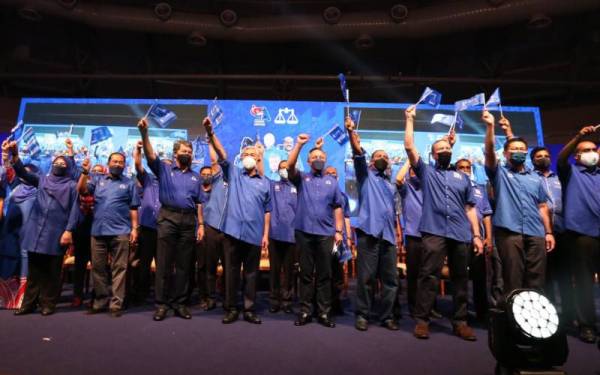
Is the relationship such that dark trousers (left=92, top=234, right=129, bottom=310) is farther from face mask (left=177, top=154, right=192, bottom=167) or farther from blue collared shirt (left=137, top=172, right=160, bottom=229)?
face mask (left=177, top=154, right=192, bottom=167)

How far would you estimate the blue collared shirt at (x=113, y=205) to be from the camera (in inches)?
154

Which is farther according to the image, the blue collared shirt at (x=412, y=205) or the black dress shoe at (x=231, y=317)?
the blue collared shirt at (x=412, y=205)

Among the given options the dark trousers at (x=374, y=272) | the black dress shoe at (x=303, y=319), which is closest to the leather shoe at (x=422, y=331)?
the dark trousers at (x=374, y=272)

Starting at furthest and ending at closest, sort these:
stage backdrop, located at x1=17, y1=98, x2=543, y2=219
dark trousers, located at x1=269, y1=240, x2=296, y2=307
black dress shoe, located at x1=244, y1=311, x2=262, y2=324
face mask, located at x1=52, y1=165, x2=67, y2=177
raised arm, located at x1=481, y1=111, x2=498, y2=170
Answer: stage backdrop, located at x1=17, y1=98, x2=543, y2=219, dark trousers, located at x1=269, y1=240, x2=296, y2=307, face mask, located at x1=52, y1=165, x2=67, y2=177, black dress shoe, located at x1=244, y1=311, x2=262, y2=324, raised arm, located at x1=481, y1=111, x2=498, y2=170

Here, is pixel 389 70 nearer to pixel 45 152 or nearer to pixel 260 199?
pixel 260 199

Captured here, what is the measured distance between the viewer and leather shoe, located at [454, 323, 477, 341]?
122 inches

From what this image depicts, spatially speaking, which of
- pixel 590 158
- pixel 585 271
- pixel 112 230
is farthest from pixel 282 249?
pixel 590 158

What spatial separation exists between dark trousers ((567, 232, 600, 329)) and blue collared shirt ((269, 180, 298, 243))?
9.14ft

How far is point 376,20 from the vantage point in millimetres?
7570

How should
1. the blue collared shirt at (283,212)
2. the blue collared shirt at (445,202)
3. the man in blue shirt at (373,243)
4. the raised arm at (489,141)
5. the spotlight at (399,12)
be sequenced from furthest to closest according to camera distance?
the spotlight at (399,12) < the blue collared shirt at (283,212) < the man in blue shirt at (373,243) < the blue collared shirt at (445,202) < the raised arm at (489,141)

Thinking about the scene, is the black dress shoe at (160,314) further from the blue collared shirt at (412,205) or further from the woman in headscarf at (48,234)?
the blue collared shirt at (412,205)

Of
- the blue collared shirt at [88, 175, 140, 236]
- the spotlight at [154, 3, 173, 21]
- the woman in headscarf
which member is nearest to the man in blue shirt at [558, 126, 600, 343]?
the blue collared shirt at [88, 175, 140, 236]

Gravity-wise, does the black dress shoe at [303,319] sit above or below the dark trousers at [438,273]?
below

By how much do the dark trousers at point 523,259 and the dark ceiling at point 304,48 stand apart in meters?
4.99
